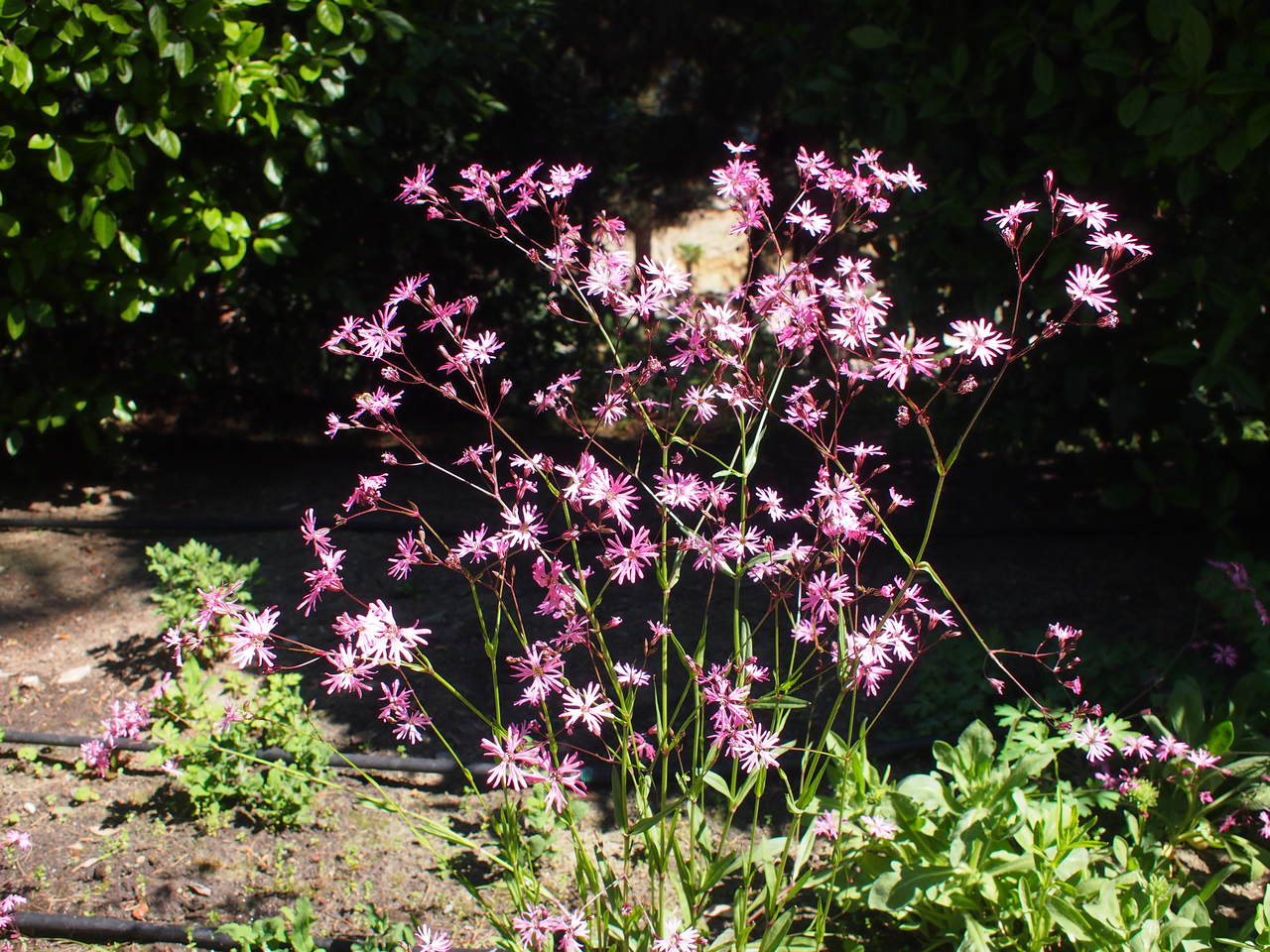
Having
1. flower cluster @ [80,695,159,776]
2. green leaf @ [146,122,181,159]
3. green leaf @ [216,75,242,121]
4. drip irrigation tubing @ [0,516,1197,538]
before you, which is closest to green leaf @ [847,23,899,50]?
drip irrigation tubing @ [0,516,1197,538]

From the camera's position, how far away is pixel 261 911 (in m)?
2.41

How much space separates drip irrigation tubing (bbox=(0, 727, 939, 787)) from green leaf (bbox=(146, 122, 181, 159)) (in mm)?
1987

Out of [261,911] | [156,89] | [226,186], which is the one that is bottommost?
[261,911]

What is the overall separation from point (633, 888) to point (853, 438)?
3.21 m

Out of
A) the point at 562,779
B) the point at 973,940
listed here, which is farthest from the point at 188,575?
the point at 973,940

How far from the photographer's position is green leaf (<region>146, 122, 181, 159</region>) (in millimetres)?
3777

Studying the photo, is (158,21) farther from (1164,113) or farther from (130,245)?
(1164,113)

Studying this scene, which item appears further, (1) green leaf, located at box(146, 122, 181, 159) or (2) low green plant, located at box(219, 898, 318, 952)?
(1) green leaf, located at box(146, 122, 181, 159)

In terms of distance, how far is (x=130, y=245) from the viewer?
13.0 feet

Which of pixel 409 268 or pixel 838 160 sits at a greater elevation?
pixel 838 160

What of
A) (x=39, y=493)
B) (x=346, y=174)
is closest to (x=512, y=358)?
(x=346, y=174)

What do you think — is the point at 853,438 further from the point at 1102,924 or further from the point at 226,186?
the point at 1102,924

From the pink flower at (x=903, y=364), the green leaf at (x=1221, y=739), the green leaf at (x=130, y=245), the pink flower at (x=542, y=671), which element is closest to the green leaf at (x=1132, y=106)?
the green leaf at (x=1221, y=739)

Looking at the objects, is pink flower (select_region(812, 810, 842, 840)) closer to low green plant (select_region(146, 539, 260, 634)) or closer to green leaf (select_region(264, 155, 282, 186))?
low green plant (select_region(146, 539, 260, 634))
